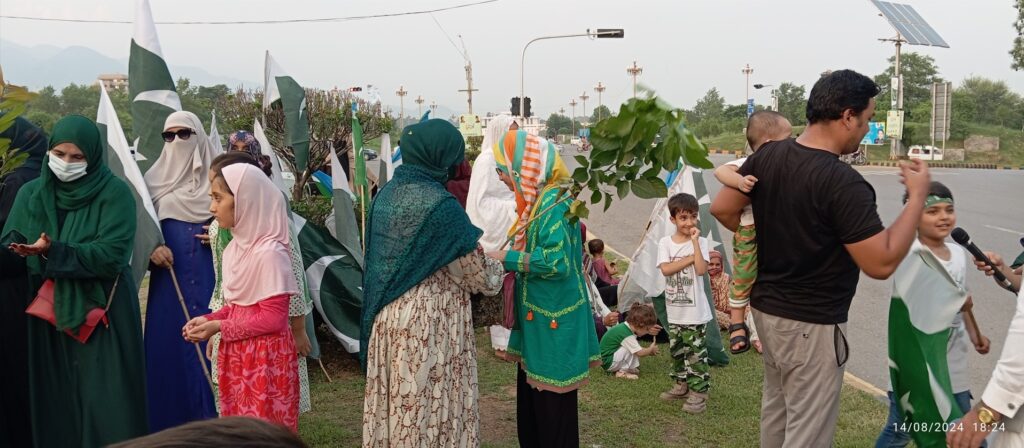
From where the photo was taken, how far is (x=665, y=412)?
16.4 ft

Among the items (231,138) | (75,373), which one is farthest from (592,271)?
(75,373)

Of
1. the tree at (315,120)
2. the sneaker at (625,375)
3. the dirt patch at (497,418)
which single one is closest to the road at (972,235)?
the sneaker at (625,375)

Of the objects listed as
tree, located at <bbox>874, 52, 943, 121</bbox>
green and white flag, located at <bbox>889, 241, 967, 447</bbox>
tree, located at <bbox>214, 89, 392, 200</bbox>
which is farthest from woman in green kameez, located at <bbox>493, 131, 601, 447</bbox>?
tree, located at <bbox>874, 52, 943, 121</bbox>

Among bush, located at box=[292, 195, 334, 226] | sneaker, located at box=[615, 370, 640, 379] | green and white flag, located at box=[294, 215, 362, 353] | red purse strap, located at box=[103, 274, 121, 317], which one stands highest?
bush, located at box=[292, 195, 334, 226]

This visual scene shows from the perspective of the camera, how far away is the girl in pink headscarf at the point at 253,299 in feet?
10.2

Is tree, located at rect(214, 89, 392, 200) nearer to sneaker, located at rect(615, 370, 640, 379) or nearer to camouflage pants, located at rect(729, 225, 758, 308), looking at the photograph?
sneaker, located at rect(615, 370, 640, 379)

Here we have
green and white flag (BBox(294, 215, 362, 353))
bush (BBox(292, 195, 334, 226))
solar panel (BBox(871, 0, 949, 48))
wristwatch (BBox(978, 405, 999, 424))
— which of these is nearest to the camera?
wristwatch (BBox(978, 405, 999, 424))

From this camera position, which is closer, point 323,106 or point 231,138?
point 231,138

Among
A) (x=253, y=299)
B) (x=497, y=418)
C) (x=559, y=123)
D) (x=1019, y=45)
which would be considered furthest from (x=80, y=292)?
(x=559, y=123)

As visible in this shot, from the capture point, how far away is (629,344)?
5.57m

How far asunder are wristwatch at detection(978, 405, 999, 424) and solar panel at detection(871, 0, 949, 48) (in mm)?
Answer: 30758

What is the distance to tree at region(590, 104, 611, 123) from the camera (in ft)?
11.0

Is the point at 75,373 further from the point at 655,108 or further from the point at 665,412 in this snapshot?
the point at 665,412

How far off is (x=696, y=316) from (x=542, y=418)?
176 centimetres
